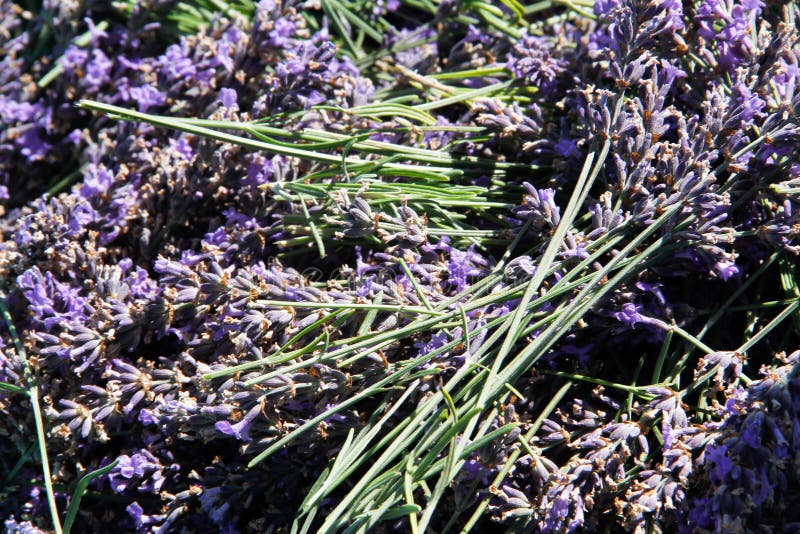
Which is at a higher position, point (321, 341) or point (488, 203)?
point (488, 203)

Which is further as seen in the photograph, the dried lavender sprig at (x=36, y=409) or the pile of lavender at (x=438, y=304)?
the dried lavender sprig at (x=36, y=409)

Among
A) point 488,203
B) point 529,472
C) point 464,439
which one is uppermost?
point 488,203

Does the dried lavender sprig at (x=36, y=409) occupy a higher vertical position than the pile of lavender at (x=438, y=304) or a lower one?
lower

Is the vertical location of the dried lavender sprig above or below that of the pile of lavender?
below

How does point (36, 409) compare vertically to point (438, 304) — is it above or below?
below

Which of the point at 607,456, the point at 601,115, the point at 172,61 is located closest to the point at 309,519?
the point at 607,456

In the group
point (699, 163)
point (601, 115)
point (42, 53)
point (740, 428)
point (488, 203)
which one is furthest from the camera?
point (42, 53)

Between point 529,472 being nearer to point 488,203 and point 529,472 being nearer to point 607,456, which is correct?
point 607,456

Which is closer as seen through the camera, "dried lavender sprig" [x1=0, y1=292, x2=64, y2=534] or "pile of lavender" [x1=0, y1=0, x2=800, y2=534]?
"pile of lavender" [x1=0, y1=0, x2=800, y2=534]
